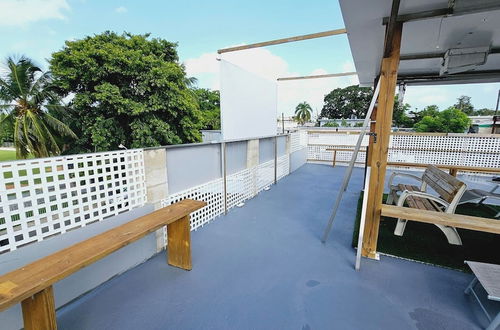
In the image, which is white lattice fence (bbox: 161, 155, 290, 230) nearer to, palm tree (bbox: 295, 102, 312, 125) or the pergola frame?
the pergola frame

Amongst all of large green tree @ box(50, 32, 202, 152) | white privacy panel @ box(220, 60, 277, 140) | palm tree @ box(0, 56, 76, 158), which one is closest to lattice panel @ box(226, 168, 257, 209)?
white privacy panel @ box(220, 60, 277, 140)

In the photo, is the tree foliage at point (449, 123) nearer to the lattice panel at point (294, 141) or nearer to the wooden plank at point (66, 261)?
the lattice panel at point (294, 141)

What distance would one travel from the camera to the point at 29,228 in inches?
60.6

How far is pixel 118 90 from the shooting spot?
7.70 meters

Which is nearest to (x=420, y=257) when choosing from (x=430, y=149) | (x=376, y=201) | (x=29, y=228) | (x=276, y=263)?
(x=376, y=201)

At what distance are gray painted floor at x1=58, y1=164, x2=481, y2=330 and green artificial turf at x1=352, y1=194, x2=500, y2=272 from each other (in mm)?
167

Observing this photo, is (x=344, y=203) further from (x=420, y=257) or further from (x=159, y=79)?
(x=159, y=79)

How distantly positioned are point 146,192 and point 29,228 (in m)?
0.93

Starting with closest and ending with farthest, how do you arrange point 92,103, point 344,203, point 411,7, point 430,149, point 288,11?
1. point 411,7
2. point 344,203
3. point 288,11
4. point 430,149
5. point 92,103

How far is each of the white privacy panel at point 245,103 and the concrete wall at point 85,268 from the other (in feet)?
6.00

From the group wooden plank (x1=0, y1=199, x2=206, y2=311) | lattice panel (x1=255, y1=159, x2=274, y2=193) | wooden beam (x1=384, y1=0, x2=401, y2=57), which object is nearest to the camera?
wooden plank (x1=0, y1=199, x2=206, y2=311)

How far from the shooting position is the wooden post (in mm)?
2076

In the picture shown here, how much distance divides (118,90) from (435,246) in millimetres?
9152

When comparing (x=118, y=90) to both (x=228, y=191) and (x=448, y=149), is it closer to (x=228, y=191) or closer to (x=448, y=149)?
(x=228, y=191)
